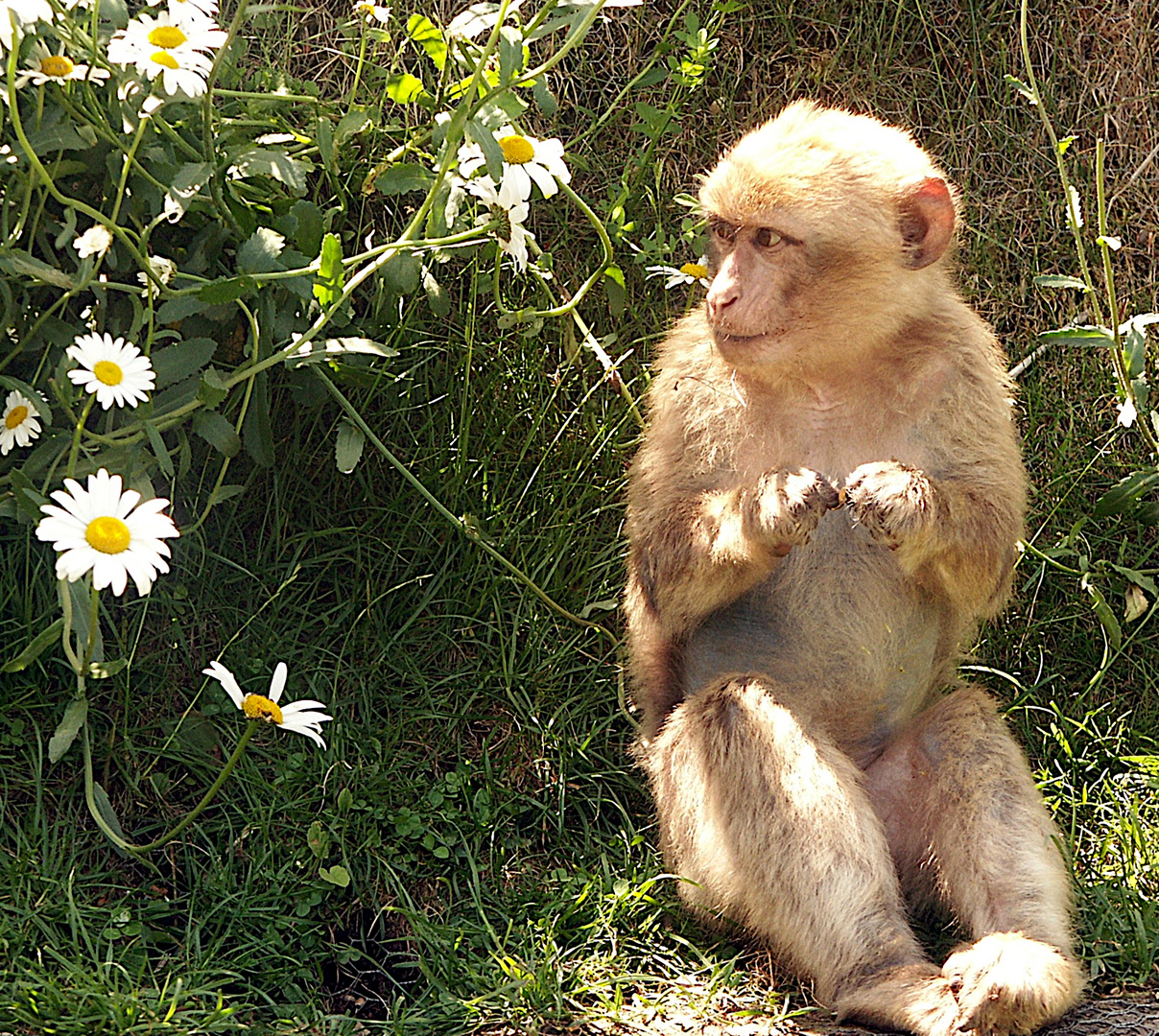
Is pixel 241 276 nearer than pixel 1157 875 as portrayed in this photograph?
Yes

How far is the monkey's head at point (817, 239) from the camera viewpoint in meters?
3.43

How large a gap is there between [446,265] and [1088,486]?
6.90 feet


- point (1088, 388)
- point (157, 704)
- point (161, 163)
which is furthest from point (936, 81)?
point (157, 704)

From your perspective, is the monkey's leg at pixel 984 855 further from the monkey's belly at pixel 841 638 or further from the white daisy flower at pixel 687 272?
the white daisy flower at pixel 687 272

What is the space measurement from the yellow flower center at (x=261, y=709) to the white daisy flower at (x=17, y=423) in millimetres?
769

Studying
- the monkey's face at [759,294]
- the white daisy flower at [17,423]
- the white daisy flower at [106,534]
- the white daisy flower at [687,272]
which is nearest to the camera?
the white daisy flower at [106,534]

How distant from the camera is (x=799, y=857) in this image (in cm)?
321

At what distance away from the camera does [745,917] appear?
133 inches

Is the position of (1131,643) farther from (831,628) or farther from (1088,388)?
(831,628)

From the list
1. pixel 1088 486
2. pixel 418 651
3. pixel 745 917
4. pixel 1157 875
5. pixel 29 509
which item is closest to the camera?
pixel 29 509

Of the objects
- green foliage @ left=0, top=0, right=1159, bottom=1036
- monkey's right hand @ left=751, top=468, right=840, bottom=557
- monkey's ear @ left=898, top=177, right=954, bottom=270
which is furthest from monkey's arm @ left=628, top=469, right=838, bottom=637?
monkey's ear @ left=898, top=177, right=954, bottom=270

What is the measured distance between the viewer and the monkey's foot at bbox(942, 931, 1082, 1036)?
9.78ft

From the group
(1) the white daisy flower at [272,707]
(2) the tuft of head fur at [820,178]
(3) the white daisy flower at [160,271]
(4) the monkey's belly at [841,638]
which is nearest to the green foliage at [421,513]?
(3) the white daisy flower at [160,271]

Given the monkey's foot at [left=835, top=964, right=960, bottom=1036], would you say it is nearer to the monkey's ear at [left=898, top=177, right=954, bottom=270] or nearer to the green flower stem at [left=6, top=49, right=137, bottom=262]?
the monkey's ear at [left=898, top=177, right=954, bottom=270]
